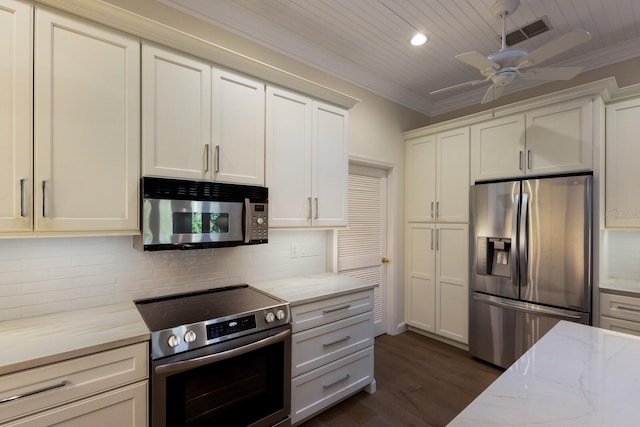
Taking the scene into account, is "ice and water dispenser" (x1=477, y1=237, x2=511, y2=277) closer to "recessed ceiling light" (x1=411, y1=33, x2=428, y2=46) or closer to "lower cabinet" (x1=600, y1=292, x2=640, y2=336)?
"lower cabinet" (x1=600, y1=292, x2=640, y2=336)

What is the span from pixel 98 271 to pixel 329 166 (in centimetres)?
179

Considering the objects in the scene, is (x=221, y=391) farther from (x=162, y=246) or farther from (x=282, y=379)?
(x=162, y=246)

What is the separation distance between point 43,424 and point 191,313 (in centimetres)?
70

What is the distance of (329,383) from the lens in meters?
2.23

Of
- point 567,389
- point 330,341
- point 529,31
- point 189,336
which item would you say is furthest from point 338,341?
point 529,31

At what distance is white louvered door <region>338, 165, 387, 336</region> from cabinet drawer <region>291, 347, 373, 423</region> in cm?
102

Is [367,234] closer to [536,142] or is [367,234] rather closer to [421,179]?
[421,179]

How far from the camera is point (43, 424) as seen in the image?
1.23m

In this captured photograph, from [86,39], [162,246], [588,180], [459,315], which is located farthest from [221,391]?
[588,180]

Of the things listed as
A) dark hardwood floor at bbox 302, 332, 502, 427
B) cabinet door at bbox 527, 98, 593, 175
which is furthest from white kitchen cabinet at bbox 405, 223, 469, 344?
cabinet door at bbox 527, 98, 593, 175

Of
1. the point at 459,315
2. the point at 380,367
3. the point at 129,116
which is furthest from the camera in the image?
the point at 459,315

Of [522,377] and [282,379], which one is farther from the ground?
[522,377]

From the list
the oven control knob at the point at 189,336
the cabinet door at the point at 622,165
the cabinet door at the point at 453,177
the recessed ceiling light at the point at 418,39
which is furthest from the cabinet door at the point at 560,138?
the oven control knob at the point at 189,336

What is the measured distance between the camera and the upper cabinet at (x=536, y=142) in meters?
2.52
